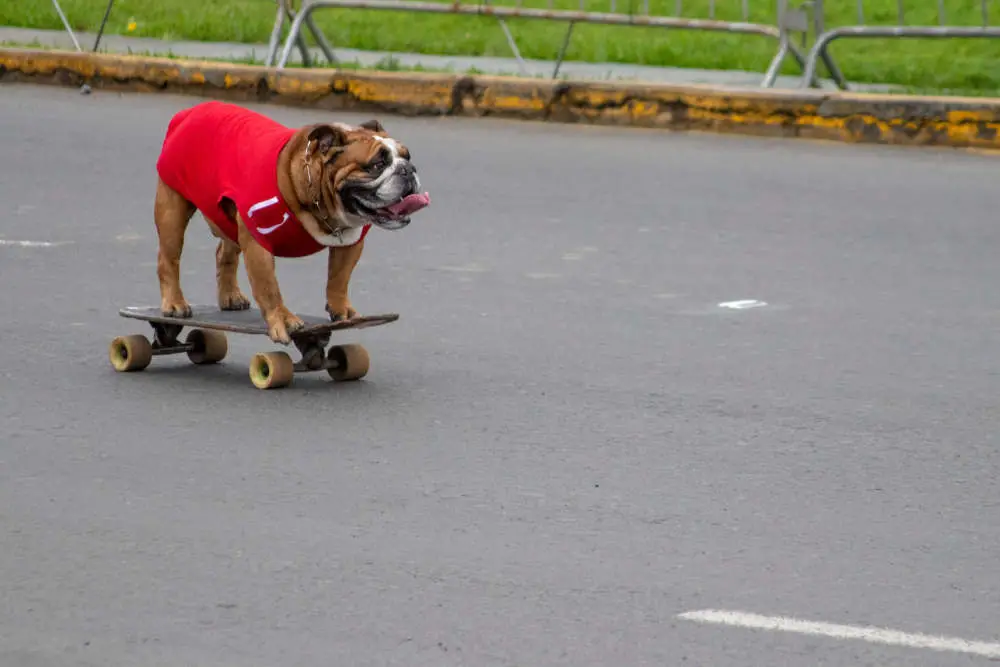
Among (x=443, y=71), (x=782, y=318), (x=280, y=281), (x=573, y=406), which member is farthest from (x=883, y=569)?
(x=443, y=71)

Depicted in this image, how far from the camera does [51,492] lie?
5.43 m

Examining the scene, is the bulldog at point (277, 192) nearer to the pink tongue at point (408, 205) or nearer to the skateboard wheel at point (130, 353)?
the pink tongue at point (408, 205)

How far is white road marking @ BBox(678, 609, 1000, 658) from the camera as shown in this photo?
4.34 metres

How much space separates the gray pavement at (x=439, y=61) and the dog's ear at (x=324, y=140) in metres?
7.19

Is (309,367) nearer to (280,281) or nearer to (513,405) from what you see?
(513,405)

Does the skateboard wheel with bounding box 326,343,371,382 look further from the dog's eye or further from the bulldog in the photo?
the dog's eye

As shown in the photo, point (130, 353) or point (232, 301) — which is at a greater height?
point (232, 301)

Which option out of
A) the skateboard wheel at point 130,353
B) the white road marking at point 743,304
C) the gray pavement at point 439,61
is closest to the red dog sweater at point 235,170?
the skateboard wheel at point 130,353

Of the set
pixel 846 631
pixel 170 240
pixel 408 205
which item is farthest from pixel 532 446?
pixel 846 631

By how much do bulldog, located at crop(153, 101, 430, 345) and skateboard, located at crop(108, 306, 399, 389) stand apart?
78 mm

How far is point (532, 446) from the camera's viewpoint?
235 inches

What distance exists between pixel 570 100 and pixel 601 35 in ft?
10.4

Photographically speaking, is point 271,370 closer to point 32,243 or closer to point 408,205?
point 408,205

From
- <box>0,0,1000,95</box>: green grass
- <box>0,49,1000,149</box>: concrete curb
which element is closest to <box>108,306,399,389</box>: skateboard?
<box>0,49,1000,149</box>: concrete curb
